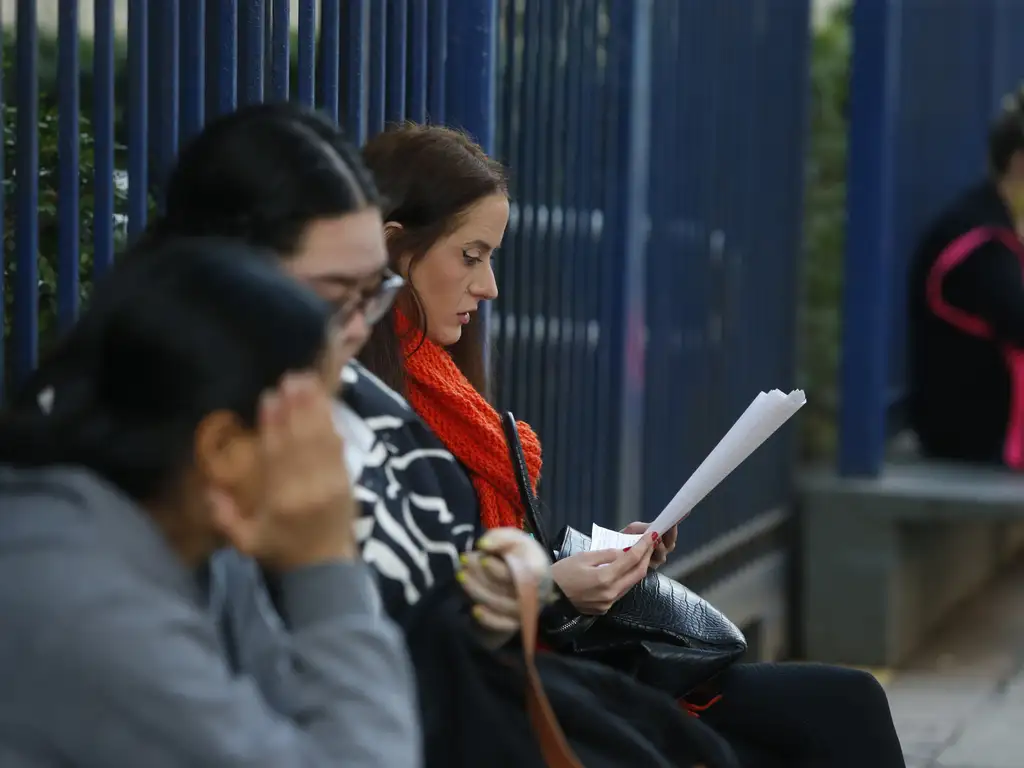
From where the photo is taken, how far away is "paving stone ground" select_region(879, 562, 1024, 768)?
17.8 feet

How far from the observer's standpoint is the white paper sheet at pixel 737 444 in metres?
2.76

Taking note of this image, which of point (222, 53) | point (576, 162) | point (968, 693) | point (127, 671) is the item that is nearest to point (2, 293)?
point (222, 53)

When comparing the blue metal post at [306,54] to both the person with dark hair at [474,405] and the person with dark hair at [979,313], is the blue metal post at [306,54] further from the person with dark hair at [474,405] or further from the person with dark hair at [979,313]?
the person with dark hair at [979,313]

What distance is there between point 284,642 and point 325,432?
0.26 m

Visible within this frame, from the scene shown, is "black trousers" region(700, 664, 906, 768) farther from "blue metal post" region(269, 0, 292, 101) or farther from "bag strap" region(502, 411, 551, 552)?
"blue metal post" region(269, 0, 292, 101)

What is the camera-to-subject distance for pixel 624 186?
5289mm

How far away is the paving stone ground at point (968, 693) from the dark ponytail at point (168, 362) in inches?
153

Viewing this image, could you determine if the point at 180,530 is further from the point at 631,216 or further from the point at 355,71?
the point at 631,216

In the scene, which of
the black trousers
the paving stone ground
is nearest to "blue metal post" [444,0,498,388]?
the black trousers

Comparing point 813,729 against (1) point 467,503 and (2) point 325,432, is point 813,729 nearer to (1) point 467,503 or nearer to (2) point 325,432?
(1) point 467,503

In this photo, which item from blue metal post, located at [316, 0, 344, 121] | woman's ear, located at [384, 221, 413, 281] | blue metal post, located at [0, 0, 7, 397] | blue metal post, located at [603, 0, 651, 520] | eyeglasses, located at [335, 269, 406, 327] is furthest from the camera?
blue metal post, located at [603, 0, 651, 520]

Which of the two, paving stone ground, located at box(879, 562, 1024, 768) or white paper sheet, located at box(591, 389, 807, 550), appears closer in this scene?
white paper sheet, located at box(591, 389, 807, 550)

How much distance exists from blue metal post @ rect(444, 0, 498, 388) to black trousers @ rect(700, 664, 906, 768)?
4.89ft

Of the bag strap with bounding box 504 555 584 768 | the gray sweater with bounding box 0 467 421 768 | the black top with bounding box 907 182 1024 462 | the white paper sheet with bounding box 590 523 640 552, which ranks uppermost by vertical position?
the gray sweater with bounding box 0 467 421 768
